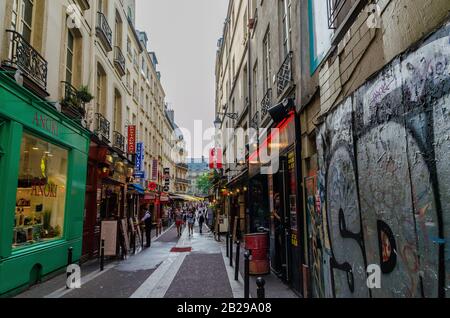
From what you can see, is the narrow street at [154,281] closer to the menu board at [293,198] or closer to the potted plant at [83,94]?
the menu board at [293,198]

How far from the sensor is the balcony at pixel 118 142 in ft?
51.0

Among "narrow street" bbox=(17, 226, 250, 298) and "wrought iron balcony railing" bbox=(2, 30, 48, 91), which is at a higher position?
"wrought iron balcony railing" bbox=(2, 30, 48, 91)

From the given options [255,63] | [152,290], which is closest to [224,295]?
[152,290]

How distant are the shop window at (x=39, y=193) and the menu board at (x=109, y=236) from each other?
1578 millimetres

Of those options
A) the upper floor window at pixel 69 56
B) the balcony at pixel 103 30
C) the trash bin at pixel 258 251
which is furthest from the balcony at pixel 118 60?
the trash bin at pixel 258 251

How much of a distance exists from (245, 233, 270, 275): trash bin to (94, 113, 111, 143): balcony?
7884 millimetres

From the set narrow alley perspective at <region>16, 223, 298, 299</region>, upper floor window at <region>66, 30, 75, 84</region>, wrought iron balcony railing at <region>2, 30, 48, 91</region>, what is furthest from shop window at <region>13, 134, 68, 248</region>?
upper floor window at <region>66, 30, 75, 84</region>

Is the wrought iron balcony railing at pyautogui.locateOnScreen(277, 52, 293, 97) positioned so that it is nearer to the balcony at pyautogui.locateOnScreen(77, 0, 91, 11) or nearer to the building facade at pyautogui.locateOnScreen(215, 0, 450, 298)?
the building facade at pyautogui.locateOnScreen(215, 0, 450, 298)

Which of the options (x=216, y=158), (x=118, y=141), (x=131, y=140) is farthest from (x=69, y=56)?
(x=216, y=158)

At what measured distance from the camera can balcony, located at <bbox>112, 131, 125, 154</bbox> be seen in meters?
15.6

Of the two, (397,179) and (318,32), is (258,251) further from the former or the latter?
(397,179)

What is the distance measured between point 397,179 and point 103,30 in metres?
13.2

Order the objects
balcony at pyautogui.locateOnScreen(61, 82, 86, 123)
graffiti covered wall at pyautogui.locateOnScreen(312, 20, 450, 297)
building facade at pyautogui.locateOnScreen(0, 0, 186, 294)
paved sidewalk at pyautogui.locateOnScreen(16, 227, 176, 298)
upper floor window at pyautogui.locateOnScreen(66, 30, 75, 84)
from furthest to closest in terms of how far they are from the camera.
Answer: upper floor window at pyautogui.locateOnScreen(66, 30, 75, 84), balcony at pyautogui.locateOnScreen(61, 82, 86, 123), building facade at pyautogui.locateOnScreen(0, 0, 186, 294), paved sidewalk at pyautogui.locateOnScreen(16, 227, 176, 298), graffiti covered wall at pyautogui.locateOnScreen(312, 20, 450, 297)

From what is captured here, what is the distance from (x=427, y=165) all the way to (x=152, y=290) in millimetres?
5929
